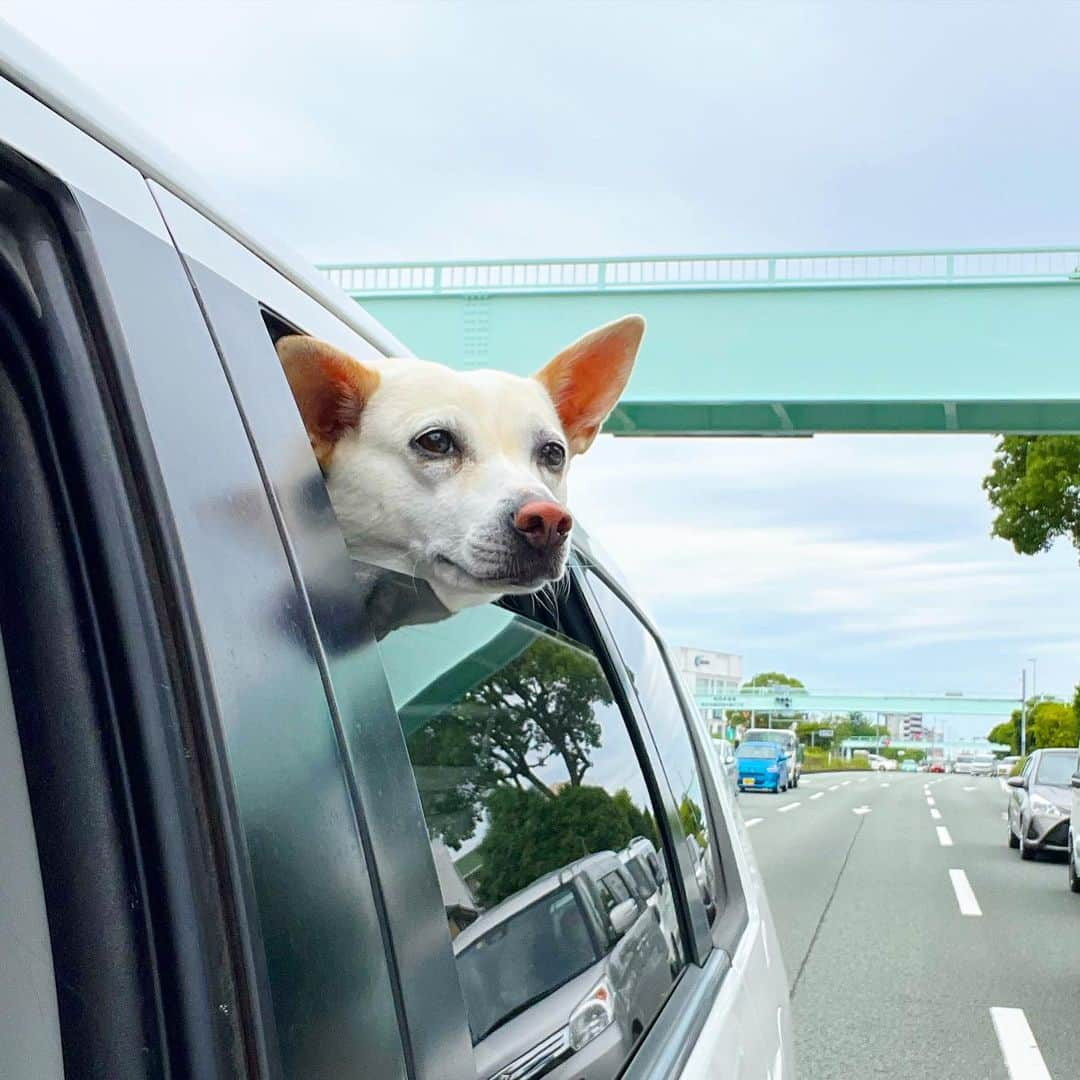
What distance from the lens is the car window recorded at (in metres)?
17.6

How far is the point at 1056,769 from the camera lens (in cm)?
1791

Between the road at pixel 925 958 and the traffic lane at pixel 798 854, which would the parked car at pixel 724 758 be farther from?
the traffic lane at pixel 798 854

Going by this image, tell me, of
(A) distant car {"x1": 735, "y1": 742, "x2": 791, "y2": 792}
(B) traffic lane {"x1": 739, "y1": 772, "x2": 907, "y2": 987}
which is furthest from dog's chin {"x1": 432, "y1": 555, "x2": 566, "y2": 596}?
(A) distant car {"x1": 735, "y1": 742, "x2": 791, "y2": 792}

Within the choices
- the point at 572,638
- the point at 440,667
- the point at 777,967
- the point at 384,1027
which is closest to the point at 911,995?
the point at 777,967

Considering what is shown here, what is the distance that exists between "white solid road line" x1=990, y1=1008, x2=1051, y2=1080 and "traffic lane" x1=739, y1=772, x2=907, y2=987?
53.8 inches

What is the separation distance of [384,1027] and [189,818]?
270 mm

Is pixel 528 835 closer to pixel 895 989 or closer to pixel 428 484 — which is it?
pixel 428 484

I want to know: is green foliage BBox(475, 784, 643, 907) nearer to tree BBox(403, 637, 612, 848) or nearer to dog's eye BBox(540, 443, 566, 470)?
tree BBox(403, 637, 612, 848)

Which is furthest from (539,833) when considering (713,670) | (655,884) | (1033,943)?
(713,670)

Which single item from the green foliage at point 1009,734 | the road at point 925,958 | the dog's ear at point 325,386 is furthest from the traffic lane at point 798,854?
the green foliage at point 1009,734

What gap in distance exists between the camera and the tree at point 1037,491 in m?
27.6

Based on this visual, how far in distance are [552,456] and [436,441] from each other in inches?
10.7

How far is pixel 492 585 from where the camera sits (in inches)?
67.5

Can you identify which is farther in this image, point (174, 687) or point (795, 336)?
point (795, 336)
